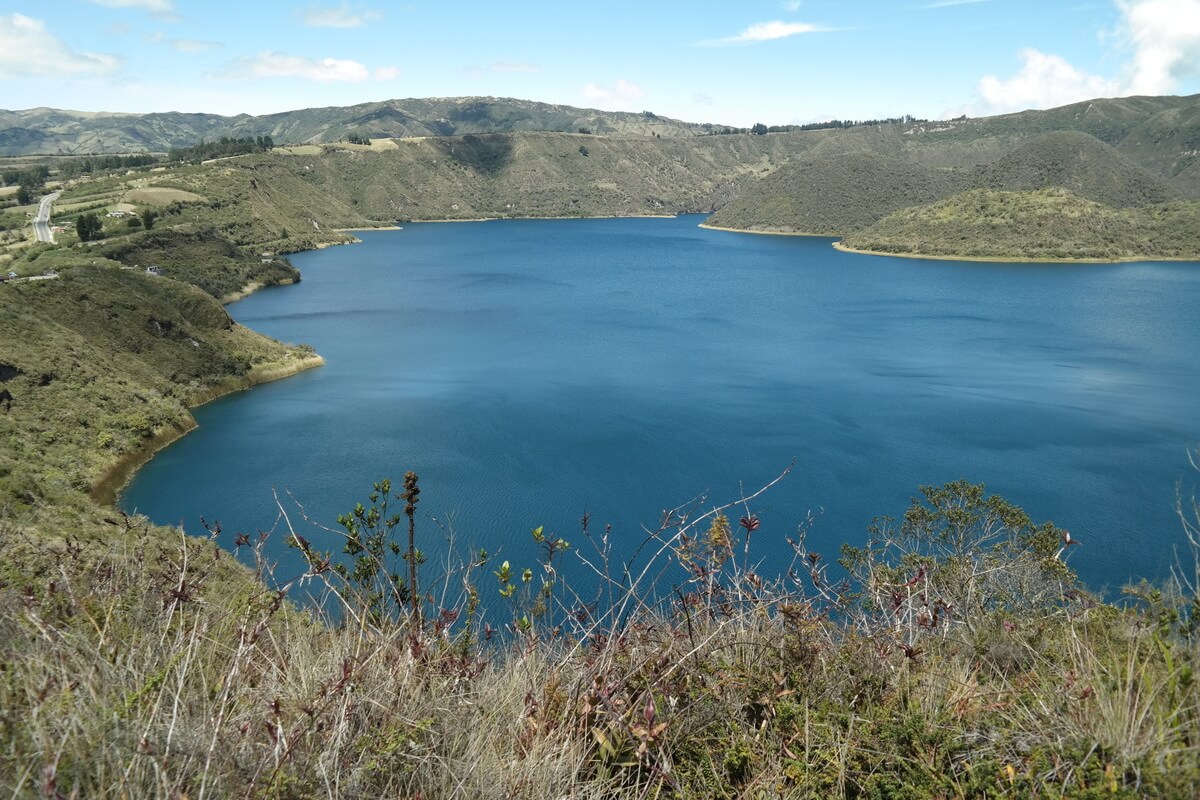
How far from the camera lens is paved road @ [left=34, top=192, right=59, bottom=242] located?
80.8m

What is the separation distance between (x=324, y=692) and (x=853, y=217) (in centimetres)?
15543

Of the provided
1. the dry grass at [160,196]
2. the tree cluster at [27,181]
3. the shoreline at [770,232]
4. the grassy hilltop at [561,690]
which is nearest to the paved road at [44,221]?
the tree cluster at [27,181]

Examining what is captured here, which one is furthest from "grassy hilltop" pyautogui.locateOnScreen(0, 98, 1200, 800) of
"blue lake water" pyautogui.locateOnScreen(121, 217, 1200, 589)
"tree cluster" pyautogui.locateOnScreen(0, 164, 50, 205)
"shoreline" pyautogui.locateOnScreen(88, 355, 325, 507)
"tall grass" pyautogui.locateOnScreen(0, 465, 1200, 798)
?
"tree cluster" pyautogui.locateOnScreen(0, 164, 50, 205)

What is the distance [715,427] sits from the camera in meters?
39.2

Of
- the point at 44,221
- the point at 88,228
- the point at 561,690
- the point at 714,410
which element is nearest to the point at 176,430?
the point at 714,410

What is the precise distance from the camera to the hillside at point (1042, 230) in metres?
102

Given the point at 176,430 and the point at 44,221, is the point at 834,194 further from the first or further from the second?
the point at 176,430

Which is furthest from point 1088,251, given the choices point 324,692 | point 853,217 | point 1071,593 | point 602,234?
point 324,692

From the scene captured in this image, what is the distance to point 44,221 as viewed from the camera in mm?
90000

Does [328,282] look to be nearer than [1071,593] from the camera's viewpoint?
No

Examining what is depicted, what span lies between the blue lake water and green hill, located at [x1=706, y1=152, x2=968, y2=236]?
63.2 meters

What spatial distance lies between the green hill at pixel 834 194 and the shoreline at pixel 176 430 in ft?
390

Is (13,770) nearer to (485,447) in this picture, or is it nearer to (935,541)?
(935,541)

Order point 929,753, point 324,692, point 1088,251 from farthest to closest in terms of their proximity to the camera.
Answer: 1. point 1088,251
2. point 929,753
3. point 324,692
